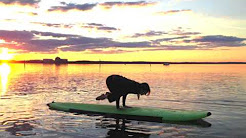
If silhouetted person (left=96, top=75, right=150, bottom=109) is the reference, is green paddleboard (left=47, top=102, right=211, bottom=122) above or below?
below

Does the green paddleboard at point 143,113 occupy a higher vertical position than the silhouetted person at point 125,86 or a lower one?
lower

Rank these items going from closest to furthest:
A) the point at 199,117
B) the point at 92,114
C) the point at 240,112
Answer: the point at 199,117
the point at 92,114
the point at 240,112

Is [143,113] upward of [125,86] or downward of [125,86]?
downward

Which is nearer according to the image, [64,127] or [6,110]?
[64,127]

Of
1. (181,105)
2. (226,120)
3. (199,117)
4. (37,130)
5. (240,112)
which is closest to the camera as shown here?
(37,130)

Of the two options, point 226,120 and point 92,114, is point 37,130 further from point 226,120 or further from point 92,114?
point 226,120

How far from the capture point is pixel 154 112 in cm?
1666

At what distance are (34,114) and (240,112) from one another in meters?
14.2

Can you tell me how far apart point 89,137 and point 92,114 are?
17.3 feet

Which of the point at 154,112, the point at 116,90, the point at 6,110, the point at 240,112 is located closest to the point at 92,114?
the point at 116,90

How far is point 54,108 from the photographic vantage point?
19891 mm

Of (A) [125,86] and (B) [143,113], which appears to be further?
(B) [143,113]

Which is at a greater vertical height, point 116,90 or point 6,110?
point 116,90

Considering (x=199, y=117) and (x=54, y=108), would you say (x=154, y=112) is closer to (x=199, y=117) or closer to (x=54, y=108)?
(x=199, y=117)
